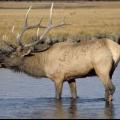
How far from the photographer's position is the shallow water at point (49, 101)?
43.1ft

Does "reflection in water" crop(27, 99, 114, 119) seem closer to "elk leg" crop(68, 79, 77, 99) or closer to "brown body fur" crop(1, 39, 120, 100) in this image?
"elk leg" crop(68, 79, 77, 99)

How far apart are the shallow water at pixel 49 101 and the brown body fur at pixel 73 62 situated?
478 mm

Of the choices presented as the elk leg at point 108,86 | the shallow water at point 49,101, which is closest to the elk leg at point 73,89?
the shallow water at point 49,101

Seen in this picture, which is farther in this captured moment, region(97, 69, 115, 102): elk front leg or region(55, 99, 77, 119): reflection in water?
region(97, 69, 115, 102): elk front leg

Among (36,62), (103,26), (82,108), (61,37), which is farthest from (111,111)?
(103,26)

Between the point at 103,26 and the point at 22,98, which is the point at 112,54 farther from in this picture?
the point at 103,26

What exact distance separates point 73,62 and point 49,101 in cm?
102

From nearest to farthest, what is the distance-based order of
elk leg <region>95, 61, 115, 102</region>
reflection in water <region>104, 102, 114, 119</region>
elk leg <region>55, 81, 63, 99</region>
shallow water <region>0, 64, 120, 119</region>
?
reflection in water <region>104, 102, 114, 119</region> → shallow water <region>0, 64, 120, 119</region> → elk leg <region>95, 61, 115, 102</region> → elk leg <region>55, 81, 63, 99</region>

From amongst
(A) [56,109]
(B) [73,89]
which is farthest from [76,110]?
(B) [73,89]

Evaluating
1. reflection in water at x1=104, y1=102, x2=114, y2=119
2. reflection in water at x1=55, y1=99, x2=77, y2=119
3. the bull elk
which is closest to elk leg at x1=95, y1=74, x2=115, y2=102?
the bull elk

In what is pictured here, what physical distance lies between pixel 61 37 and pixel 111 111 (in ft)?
55.6

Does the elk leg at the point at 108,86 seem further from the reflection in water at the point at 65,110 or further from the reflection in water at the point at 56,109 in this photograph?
the reflection in water at the point at 65,110

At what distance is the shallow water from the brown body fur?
478 millimetres

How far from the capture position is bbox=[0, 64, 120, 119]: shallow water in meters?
13.1
